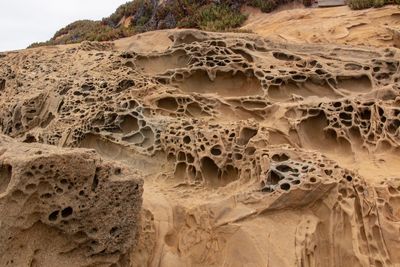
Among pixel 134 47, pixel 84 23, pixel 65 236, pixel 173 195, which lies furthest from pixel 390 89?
pixel 84 23

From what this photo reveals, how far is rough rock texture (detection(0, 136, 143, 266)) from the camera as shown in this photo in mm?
Answer: 3266

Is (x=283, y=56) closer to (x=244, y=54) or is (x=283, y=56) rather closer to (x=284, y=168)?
(x=244, y=54)

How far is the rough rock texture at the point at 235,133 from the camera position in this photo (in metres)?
4.30

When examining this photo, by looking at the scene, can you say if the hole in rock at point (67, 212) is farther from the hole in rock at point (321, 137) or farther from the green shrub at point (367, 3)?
the green shrub at point (367, 3)

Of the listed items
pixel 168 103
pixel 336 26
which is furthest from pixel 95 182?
pixel 336 26

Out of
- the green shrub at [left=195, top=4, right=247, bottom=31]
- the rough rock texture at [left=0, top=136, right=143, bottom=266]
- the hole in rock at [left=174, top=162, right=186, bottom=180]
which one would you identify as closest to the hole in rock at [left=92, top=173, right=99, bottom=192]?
the rough rock texture at [left=0, top=136, right=143, bottom=266]

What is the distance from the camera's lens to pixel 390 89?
640 cm

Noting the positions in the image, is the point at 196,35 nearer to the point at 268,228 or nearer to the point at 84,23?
the point at 268,228

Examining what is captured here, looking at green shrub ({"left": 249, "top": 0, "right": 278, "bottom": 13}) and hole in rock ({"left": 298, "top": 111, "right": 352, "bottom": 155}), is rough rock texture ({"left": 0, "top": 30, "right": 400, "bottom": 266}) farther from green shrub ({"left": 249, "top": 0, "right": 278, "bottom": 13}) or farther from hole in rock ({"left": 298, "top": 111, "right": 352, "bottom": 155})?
green shrub ({"left": 249, "top": 0, "right": 278, "bottom": 13})

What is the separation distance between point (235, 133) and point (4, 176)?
237 cm

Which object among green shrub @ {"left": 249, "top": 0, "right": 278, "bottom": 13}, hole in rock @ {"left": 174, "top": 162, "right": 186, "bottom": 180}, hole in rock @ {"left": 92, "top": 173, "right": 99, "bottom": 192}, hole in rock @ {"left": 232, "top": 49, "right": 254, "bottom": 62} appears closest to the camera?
hole in rock @ {"left": 92, "top": 173, "right": 99, "bottom": 192}

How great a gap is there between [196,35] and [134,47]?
1.31 metres

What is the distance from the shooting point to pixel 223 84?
6832mm

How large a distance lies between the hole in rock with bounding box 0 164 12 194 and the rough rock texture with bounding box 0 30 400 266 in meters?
1.08
